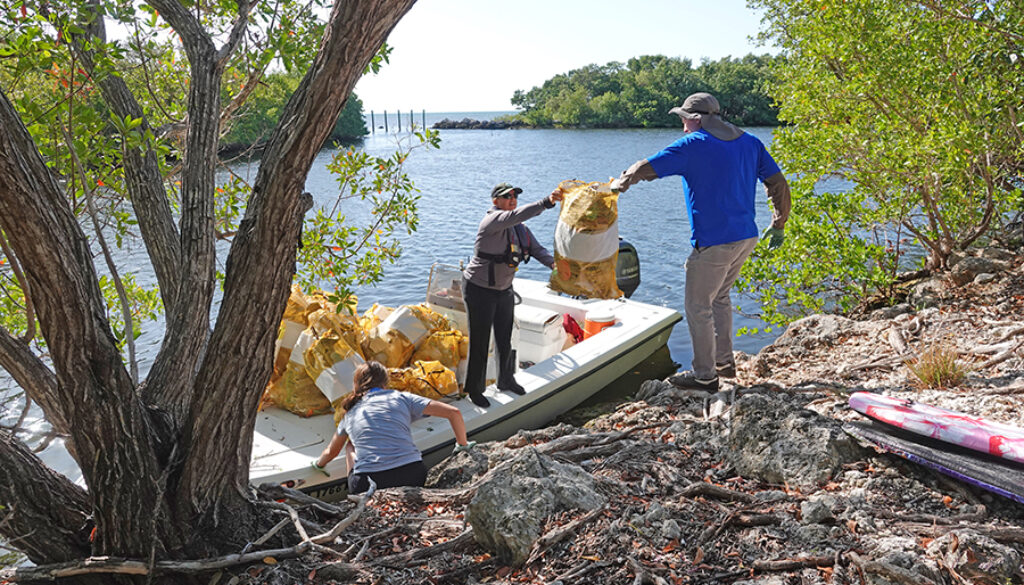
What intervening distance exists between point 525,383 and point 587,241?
1.77 metres

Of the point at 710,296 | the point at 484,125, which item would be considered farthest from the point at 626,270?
the point at 484,125

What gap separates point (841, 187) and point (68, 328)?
23755 millimetres

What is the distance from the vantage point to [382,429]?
4.41 meters

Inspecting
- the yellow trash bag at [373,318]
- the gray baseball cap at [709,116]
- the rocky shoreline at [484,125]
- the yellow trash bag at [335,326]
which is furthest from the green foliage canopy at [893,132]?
the rocky shoreline at [484,125]

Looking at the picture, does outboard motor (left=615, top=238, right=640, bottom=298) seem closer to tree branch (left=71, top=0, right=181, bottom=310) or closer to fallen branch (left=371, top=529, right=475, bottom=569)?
fallen branch (left=371, top=529, right=475, bottom=569)

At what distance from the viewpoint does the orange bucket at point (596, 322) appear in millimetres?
8234

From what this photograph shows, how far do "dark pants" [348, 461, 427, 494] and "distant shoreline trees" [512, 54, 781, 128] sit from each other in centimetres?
6479

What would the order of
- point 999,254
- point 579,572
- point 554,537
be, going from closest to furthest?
point 579,572 < point 554,537 < point 999,254

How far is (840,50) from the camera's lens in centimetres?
782

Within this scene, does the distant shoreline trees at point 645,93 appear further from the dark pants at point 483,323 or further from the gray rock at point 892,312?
the dark pants at point 483,323

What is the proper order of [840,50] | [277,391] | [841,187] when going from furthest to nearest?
[841,187]
[840,50]
[277,391]

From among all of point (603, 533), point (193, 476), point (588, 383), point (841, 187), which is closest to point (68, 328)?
point (193, 476)

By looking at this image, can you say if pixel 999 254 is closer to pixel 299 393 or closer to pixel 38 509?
pixel 299 393

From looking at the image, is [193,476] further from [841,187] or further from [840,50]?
[841,187]
